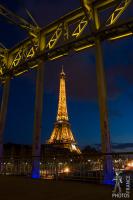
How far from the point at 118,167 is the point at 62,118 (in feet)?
153

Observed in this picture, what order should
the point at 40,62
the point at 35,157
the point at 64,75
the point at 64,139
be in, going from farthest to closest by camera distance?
the point at 64,75
the point at 64,139
the point at 40,62
the point at 35,157

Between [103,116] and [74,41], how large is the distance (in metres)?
3.70

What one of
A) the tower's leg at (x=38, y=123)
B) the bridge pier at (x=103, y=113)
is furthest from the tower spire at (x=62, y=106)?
the bridge pier at (x=103, y=113)

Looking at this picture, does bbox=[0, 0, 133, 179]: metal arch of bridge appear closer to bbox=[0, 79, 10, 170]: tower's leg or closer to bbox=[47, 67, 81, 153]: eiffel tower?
bbox=[0, 79, 10, 170]: tower's leg

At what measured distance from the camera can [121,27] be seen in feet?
27.3

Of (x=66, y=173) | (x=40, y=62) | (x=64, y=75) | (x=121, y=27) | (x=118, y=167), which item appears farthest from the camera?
(x=64, y=75)

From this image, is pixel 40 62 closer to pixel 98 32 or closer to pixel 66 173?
pixel 98 32

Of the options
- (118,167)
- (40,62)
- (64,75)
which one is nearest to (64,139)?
(64,75)

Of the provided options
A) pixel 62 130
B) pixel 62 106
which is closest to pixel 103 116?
pixel 62 130

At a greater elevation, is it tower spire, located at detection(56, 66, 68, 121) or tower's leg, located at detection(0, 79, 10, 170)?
tower spire, located at detection(56, 66, 68, 121)

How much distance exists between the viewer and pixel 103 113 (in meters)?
7.80

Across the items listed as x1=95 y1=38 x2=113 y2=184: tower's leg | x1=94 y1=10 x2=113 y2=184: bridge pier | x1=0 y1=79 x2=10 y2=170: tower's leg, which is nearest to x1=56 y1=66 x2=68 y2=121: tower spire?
x1=0 y1=79 x2=10 y2=170: tower's leg

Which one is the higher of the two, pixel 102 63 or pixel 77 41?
pixel 77 41

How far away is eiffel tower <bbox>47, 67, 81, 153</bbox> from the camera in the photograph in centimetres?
5090
